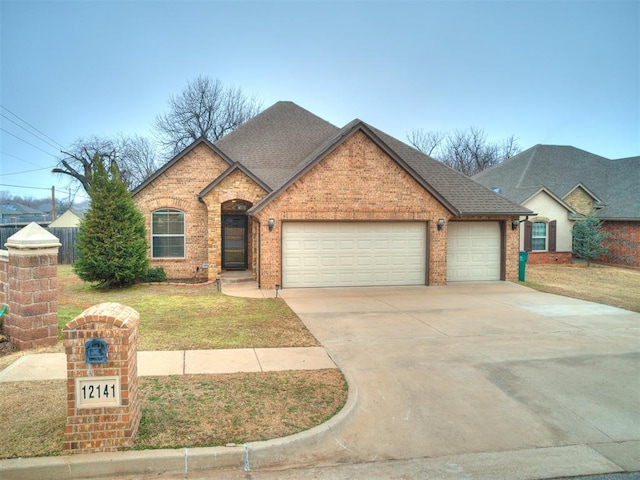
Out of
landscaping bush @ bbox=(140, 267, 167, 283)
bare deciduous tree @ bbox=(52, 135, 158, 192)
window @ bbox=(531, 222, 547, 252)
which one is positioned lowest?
landscaping bush @ bbox=(140, 267, 167, 283)

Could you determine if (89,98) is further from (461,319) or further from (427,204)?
(461,319)

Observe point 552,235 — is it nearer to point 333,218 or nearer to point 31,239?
point 333,218

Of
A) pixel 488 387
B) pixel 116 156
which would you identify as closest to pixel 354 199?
pixel 488 387

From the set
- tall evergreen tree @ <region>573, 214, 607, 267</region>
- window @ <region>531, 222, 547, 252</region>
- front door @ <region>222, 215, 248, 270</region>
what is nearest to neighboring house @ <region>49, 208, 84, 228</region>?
front door @ <region>222, 215, 248, 270</region>

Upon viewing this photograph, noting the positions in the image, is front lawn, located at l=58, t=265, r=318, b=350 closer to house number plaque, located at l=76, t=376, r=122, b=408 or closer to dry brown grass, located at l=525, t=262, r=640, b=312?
house number plaque, located at l=76, t=376, r=122, b=408

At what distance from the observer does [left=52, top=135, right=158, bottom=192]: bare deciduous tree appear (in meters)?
44.8

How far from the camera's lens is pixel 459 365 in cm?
733

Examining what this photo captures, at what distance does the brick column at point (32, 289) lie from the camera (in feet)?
25.2

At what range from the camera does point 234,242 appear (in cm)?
1927

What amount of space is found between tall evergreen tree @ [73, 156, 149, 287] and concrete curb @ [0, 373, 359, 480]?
11.2 metres

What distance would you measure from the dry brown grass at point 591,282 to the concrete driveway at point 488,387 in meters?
2.67

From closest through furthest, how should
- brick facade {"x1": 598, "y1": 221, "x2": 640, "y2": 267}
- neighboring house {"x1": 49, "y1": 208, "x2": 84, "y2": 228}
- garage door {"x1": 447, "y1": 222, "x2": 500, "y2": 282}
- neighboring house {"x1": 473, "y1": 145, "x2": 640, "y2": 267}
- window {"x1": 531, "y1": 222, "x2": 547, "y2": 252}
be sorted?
garage door {"x1": 447, "y1": 222, "x2": 500, "y2": 282} → brick facade {"x1": 598, "y1": 221, "x2": 640, "y2": 267} → neighboring house {"x1": 473, "y1": 145, "x2": 640, "y2": 267} → window {"x1": 531, "y1": 222, "x2": 547, "y2": 252} → neighboring house {"x1": 49, "y1": 208, "x2": 84, "y2": 228}

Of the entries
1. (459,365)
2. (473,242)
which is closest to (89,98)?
(473,242)

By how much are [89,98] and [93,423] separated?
31970mm
